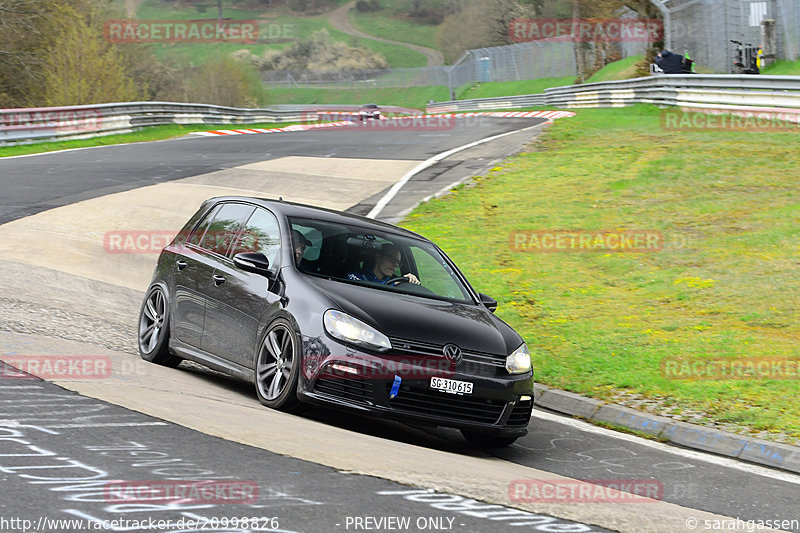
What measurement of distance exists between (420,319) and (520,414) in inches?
41.2

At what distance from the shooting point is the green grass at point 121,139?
2980cm

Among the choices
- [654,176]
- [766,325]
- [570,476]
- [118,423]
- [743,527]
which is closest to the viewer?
[743,527]

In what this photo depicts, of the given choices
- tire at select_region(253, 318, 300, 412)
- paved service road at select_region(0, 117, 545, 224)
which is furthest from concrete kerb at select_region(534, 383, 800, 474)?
paved service road at select_region(0, 117, 545, 224)

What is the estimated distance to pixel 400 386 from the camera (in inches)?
291

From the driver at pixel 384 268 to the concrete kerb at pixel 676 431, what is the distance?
1853 millimetres

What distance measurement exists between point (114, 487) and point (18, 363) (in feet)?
10.6

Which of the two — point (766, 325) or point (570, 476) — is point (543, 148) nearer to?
point (766, 325)

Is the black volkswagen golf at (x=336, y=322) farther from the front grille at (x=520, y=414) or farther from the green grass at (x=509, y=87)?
the green grass at (x=509, y=87)

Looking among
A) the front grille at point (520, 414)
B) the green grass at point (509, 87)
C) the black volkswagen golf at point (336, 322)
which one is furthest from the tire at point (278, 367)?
the green grass at point (509, 87)

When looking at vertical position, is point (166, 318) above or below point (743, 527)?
above

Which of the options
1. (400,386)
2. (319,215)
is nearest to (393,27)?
(319,215)

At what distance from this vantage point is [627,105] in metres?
40.0

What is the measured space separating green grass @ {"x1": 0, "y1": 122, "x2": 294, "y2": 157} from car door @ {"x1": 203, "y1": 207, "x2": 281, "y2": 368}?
69.8 ft

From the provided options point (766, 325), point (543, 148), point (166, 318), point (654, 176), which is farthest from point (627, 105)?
point (166, 318)
